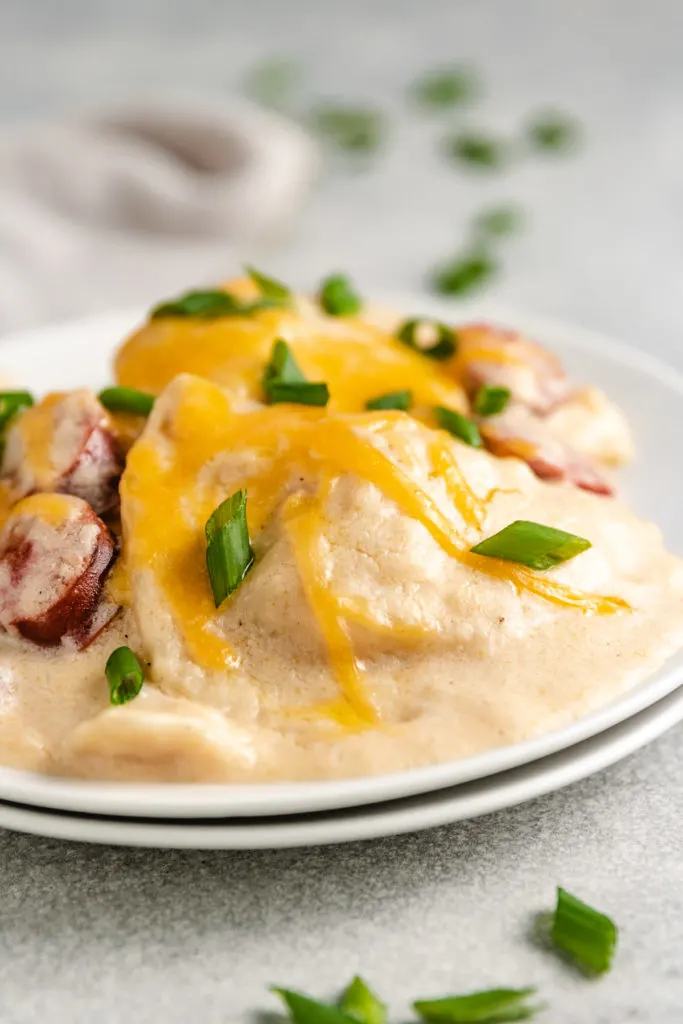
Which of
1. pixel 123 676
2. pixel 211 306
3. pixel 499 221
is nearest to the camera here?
pixel 123 676

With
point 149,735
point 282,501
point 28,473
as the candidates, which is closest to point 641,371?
point 282,501

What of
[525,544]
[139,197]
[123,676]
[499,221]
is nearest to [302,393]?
[525,544]

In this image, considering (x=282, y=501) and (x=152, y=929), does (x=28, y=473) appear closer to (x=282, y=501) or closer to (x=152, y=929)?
(x=282, y=501)

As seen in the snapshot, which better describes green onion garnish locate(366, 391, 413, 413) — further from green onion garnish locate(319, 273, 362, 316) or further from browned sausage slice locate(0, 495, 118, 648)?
browned sausage slice locate(0, 495, 118, 648)

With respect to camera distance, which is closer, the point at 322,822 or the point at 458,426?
the point at 322,822

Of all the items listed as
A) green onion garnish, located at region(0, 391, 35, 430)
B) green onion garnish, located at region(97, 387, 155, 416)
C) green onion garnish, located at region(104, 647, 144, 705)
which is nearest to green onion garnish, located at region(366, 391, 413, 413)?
green onion garnish, located at region(97, 387, 155, 416)

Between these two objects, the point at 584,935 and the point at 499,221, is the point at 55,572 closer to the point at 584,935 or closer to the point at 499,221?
the point at 584,935
